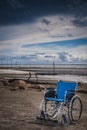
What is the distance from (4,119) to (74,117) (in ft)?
4.26

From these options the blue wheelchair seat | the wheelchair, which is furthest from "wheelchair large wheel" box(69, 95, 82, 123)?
the blue wheelchair seat

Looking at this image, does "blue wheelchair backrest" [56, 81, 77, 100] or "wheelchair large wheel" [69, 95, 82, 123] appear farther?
"blue wheelchair backrest" [56, 81, 77, 100]

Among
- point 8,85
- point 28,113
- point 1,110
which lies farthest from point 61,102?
point 8,85

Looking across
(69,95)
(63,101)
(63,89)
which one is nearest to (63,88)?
(63,89)

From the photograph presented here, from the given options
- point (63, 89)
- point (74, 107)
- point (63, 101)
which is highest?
point (63, 89)

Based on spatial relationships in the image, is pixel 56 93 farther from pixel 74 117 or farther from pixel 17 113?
pixel 17 113

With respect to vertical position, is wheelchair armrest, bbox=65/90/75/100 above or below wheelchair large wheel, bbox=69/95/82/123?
above

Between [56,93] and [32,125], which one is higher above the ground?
[56,93]

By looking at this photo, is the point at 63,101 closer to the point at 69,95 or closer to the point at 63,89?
the point at 69,95

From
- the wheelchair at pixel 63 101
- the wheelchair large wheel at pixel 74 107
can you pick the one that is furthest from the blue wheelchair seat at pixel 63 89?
the wheelchair large wheel at pixel 74 107

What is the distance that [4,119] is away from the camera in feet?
16.1

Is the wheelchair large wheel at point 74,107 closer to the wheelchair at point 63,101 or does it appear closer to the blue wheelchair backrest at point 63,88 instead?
the wheelchair at point 63,101

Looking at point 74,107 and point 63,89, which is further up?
point 63,89

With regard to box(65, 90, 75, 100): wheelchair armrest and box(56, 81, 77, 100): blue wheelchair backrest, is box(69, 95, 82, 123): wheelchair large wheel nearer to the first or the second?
box(65, 90, 75, 100): wheelchair armrest
